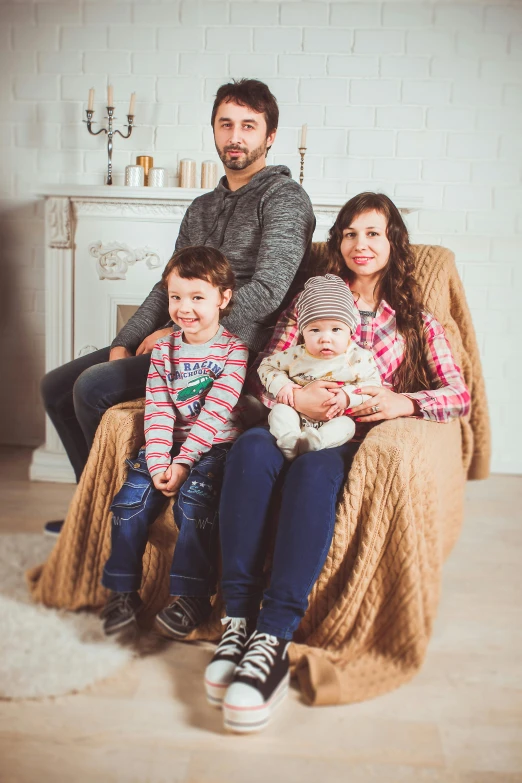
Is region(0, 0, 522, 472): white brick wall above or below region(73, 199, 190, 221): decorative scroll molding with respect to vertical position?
above

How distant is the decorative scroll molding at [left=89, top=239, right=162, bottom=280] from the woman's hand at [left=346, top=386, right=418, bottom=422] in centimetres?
137

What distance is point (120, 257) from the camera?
2.72 metres

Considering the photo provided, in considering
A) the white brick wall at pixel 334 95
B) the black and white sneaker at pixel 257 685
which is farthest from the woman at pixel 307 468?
the white brick wall at pixel 334 95

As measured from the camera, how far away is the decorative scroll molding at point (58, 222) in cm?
268

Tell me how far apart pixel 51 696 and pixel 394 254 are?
128 cm

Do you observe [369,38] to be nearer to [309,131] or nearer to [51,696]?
[309,131]

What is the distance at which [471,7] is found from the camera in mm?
2797

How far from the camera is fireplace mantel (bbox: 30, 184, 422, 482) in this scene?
267 cm

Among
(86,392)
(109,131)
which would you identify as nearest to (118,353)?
(86,392)

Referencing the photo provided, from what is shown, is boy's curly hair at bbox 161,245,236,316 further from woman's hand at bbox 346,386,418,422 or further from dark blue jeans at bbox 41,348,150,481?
woman's hand at bbox 346,386,418,422

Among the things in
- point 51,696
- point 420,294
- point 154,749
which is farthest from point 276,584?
point 420,294

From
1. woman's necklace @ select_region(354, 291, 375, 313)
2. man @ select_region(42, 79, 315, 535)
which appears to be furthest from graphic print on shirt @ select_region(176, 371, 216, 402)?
woman's necklace @ select_region(354, 291, 375, 313)

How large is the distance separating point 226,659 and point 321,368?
67cm

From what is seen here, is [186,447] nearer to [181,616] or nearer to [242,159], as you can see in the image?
[181,616]
